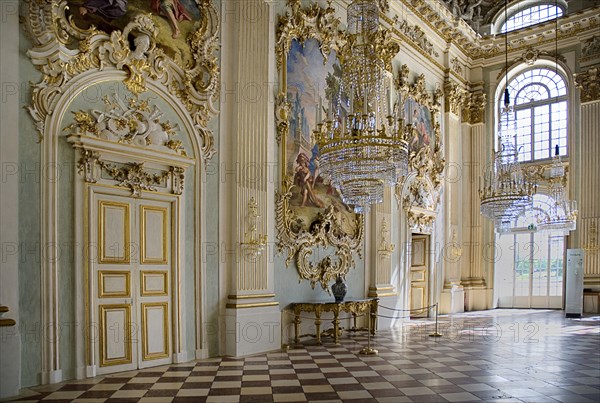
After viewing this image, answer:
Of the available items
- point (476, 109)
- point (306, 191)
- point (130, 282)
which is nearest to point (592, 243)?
point (476, 109)

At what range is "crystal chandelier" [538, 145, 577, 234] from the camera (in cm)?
1475

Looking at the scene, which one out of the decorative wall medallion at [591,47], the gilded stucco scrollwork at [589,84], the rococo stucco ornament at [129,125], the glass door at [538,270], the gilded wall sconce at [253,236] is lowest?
the glass door at [538,270]

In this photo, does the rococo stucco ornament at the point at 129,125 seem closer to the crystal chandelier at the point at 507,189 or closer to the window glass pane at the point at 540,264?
the crystal chandelier at the point at 507,189

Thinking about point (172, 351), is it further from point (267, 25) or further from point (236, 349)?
point (267, 25)

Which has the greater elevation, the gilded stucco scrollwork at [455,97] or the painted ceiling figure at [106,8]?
the gilded stucco scrollwork at [455,97]

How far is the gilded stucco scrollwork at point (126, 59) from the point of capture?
664cm

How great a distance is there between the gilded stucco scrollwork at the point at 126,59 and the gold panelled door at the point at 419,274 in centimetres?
821

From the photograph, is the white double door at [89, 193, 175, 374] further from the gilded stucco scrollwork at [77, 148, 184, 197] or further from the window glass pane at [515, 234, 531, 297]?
the window glass pane at [515, 234, 531, 297]

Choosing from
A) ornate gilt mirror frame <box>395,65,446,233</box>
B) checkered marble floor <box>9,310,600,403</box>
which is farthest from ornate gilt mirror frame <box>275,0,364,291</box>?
ornate gilt mirror frame <box>395,65,446,233</box>

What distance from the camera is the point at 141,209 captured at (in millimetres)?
7738

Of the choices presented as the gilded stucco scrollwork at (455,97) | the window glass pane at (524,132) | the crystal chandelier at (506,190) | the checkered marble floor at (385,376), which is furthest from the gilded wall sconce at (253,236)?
the window glass pane at (524,132)

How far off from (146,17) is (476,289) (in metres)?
13.4

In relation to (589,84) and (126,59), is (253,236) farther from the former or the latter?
(589,84)

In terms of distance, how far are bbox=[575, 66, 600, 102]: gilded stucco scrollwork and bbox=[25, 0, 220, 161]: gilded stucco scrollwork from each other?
469 inches
